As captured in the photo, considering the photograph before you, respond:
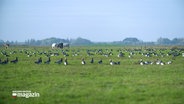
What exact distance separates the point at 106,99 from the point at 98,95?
0.88 m

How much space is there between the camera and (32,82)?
20.3m

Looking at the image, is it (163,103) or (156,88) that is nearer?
(163,103)

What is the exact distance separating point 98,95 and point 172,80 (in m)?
7.40

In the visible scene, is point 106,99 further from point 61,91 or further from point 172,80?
point 172,80

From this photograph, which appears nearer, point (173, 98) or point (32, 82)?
point (173, 98)

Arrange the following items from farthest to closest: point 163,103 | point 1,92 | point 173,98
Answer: point 1,92 < point 173,98 < point 163,103

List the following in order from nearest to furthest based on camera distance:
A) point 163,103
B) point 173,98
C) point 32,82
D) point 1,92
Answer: point 163,103 < point 173,98 < point 1,92 < point 32,82

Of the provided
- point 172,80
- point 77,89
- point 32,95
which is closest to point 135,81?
point 172,80

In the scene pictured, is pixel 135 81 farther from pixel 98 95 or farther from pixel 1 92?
pixel 1 92

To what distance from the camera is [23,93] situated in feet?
53.9

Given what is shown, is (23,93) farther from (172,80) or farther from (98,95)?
(172,80)

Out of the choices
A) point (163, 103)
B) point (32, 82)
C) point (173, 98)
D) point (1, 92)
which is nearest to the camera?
point (163, 103)

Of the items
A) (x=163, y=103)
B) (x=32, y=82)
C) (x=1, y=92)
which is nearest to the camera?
(x=163, y=103)

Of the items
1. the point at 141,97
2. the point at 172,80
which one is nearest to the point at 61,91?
the point at 141,97
